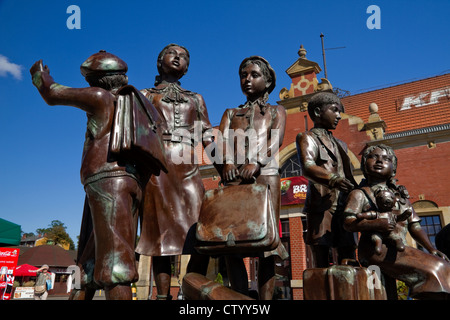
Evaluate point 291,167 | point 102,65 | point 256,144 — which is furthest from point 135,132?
point 291,167

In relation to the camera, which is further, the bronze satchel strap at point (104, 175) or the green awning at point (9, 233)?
the green awning at point (9, 233)

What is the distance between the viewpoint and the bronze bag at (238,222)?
241 cm

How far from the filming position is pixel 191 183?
316 centimetres

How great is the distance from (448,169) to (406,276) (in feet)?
42.0

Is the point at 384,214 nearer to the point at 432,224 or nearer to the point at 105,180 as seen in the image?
the point at 105,180

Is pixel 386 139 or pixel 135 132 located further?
pixel 386 139

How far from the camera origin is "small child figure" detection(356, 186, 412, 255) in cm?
256

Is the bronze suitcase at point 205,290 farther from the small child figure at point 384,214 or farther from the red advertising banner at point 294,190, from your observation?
the red advertising banner at point 294,190

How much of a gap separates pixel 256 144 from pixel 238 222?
927mm

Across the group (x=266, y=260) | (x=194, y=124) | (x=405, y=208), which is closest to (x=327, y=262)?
(x=266, y=260)

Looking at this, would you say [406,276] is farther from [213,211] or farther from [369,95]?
[369,95]

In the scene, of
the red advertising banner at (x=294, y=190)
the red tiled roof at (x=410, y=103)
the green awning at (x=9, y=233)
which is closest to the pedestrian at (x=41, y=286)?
the green awning at (x=9, y=233)

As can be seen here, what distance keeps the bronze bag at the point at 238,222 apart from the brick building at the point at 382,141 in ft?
32.4

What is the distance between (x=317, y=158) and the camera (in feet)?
10.8
